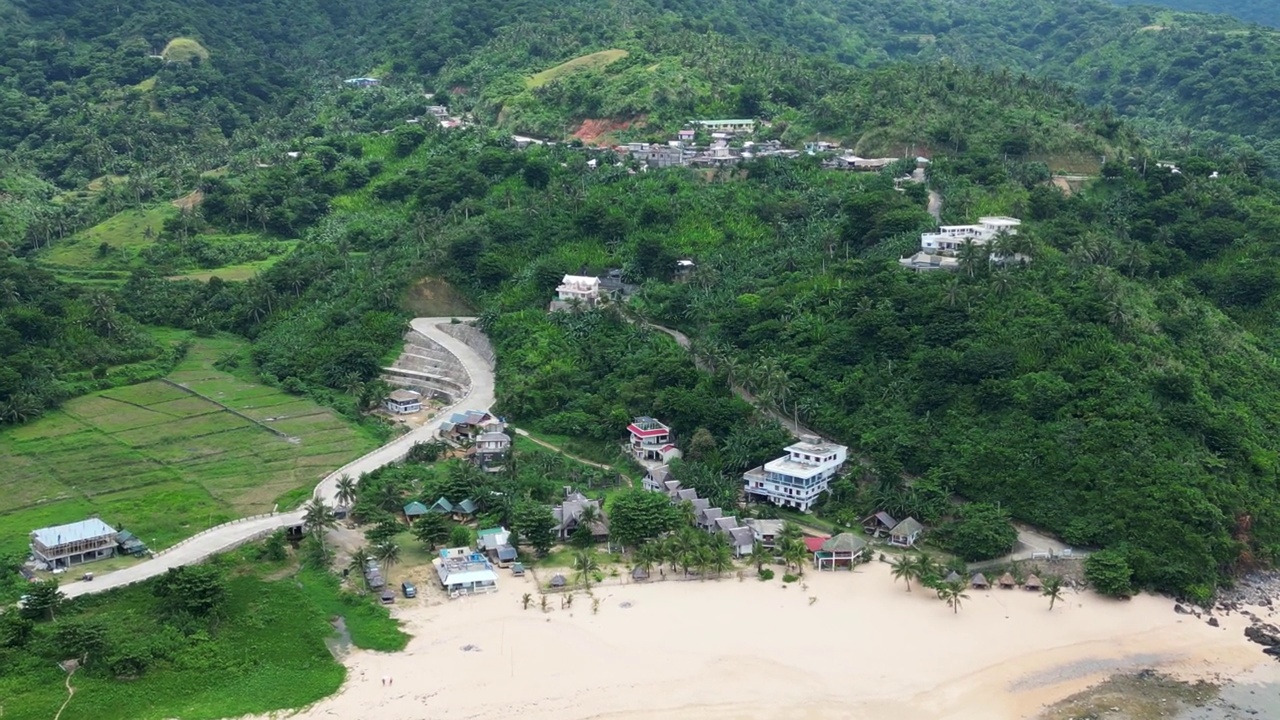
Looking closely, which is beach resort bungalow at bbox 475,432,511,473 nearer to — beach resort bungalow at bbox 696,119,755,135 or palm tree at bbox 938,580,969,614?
palm tree at bbox 938,580,969,614

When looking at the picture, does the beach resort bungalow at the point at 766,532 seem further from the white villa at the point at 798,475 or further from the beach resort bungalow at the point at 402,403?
the beach resort bungalow at the point at 402,403

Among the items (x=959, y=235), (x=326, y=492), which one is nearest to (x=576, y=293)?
(x=959, y=235)

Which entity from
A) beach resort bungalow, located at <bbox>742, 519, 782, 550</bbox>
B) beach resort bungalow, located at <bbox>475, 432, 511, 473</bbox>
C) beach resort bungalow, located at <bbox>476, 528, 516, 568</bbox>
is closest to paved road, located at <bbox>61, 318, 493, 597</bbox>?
beach resort bungalow, located at <bbox>475, 432, 511, 473</bbox>

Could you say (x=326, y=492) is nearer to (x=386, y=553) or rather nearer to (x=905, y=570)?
(x=386, y=553)

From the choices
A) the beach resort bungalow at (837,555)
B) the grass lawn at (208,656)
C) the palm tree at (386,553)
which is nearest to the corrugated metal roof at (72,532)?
the grass lawn at (208,656)

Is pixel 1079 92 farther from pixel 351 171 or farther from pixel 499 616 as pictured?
pixel 499 616
